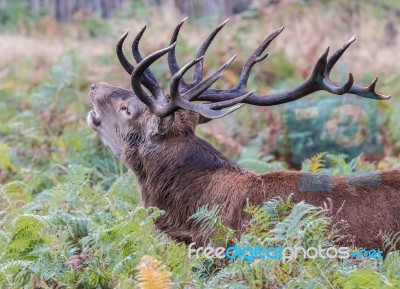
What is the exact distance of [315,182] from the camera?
585 cm

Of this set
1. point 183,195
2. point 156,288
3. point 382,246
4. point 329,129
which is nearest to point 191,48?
point 329,129

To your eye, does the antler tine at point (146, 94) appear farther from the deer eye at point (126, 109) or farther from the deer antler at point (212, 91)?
the deer eye at point (126, 109)

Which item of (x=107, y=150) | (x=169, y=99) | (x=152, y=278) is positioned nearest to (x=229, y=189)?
(x=169, y=99)

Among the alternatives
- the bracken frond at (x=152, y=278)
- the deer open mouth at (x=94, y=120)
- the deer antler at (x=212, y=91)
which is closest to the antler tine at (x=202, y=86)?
the deer antler at (x=212, y=91)

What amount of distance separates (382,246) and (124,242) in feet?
5.17

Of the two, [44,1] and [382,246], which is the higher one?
[44,1]

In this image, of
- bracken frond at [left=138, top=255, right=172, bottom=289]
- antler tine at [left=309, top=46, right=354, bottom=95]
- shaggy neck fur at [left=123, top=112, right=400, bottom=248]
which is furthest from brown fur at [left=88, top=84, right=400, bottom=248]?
bracken frond at [left=138, top=255, right=172, bottom=289]

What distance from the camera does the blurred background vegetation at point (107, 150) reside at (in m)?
5.11

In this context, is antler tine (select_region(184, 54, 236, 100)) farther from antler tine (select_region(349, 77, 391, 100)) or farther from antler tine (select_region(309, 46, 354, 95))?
antler tine (select_region(349, 77, 391, 100))

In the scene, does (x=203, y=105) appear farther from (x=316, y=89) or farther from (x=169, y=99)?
(x=316, y=89)

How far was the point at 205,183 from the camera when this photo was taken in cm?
618

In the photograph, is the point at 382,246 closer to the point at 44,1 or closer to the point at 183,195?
the point at 183,195

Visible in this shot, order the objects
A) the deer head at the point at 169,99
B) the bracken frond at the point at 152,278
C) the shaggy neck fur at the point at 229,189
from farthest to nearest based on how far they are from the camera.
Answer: the deer head at the point at 169,99 → the shaggy neck fur at the point at 229,189 → the bracken frond at the point at 152,278

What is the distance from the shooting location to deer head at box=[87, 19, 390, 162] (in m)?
6.06
